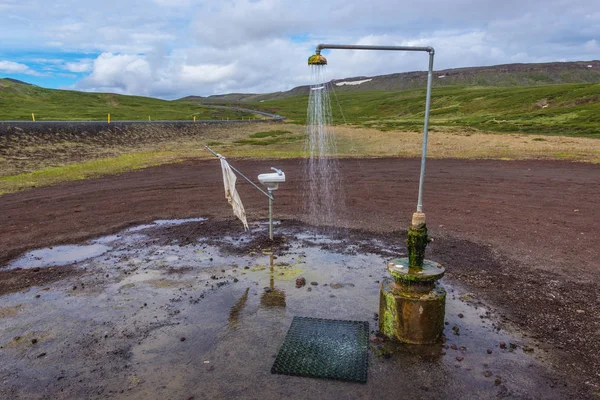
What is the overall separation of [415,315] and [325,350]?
1475mm

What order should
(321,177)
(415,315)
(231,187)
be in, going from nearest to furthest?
1. (415,315)
2. (231,187)
3. (321,177)

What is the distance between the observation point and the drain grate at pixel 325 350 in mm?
5871

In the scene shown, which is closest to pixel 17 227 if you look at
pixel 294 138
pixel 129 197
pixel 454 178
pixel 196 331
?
pixel 129 197

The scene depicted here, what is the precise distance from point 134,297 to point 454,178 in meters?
16.8

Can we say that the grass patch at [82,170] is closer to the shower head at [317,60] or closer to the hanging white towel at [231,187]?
the hanging white towel at [231,187]

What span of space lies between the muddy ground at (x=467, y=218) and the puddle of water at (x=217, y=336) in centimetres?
72

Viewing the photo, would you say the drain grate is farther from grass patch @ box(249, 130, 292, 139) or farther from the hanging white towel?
grass patch @ box(249, 130, 292, 139)

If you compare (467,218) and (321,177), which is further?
(321,177)

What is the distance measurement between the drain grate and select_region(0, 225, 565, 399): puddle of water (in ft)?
0.48

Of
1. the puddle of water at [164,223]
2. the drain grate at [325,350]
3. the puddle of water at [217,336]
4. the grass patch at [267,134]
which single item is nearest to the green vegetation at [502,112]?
the grass patch at [267,134]

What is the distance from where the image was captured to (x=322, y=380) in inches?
225

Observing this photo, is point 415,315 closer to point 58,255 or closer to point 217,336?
point 217,336

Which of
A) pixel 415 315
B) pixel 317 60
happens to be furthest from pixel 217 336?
pixel 317 60

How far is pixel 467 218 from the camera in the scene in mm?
13359
